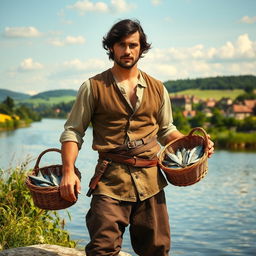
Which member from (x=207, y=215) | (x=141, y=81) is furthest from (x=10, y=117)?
(x=141, y=81)

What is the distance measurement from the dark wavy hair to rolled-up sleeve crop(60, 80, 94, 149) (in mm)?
332

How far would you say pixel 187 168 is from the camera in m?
3.79

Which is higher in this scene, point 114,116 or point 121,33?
point 121,33

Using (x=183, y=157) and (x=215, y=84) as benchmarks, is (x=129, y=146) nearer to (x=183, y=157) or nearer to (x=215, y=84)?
(x=183, y=157)

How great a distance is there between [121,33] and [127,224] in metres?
1.36

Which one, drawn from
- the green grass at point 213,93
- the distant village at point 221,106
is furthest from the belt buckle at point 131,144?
the green grass at point 213,93

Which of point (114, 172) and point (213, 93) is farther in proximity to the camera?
point (213, 93)

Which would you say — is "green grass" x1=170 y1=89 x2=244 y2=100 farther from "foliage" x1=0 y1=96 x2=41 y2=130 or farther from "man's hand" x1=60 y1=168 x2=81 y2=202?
"man's hand" x1=60 y1=168 x2=81 y2=202

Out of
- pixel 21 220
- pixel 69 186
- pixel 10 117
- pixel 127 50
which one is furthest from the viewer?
pixel 10 117

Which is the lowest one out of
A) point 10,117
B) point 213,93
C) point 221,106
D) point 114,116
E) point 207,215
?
point 207,215

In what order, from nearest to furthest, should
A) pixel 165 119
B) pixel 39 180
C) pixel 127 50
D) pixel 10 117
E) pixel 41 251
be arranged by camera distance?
pixel 127 50 → pixel 39 180 → pixel 165 119 → pixel 41 251 → pixel 10 117

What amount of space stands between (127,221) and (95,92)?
94 centimetres

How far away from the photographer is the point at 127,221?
3789 millimetres

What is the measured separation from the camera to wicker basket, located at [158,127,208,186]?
3.81 meters
